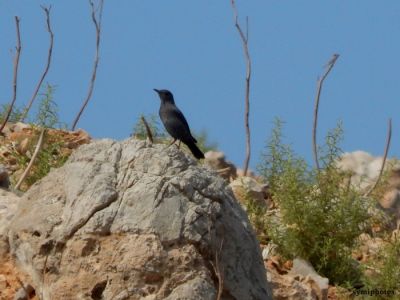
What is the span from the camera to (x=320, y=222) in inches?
454

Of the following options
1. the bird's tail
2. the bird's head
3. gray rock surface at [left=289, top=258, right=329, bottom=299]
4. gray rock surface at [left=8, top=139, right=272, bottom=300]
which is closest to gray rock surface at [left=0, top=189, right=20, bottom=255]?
gray rock surface at [left=8, top=139, right=272, bottom=300]

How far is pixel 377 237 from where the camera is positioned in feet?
42.3

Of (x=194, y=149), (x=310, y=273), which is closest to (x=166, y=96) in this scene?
(x=194, y=149)

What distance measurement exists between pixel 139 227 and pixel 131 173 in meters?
0.48

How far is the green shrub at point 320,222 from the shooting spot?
11.5 meters

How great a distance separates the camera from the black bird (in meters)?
11.9

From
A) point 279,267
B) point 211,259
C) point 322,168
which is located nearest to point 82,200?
point 211,259

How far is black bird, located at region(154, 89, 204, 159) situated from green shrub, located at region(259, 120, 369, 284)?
949 millimetres

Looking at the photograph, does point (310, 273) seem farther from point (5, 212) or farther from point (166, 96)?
point (5, 212)

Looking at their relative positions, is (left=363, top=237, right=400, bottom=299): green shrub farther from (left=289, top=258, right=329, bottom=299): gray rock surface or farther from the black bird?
the black bird

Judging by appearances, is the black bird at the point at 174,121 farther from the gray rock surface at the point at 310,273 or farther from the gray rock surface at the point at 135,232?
the gray rock surface at the point at 135,232

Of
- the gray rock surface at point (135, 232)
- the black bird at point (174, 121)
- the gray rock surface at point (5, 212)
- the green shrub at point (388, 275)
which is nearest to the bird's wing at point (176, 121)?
the black bird at point (174, 121)

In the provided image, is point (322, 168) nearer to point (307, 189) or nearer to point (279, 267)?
point (307, 189)

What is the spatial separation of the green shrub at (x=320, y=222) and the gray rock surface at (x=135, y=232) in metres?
2.39
